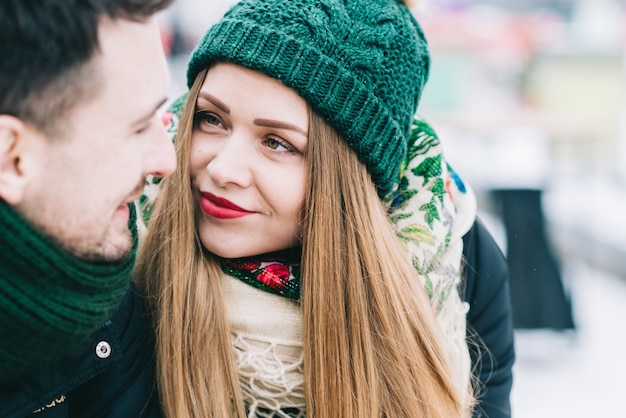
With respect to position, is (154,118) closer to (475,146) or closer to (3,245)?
(3,245)

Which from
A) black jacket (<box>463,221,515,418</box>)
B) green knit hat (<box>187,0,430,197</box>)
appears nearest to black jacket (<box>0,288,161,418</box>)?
green knit hat (<box>187,0,430,197</box>)

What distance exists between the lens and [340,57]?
5.49 ft

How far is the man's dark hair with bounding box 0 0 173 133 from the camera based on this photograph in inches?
43.1

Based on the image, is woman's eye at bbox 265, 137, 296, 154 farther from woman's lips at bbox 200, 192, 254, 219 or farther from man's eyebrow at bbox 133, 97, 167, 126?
man's eyebrow at bbox 133, 97, 167, 126

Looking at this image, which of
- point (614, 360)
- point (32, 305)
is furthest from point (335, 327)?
point (614, 360)

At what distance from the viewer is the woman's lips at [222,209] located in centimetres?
169

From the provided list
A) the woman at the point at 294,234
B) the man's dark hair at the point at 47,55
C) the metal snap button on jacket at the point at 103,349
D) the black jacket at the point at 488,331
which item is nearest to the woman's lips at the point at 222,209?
the woman at the point at 294,234

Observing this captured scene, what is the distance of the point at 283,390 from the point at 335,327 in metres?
0.19

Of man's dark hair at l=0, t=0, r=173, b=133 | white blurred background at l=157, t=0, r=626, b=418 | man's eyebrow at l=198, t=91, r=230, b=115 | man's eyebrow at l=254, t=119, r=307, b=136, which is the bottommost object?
white blurred background at l=157, t=0, r=626, b=418

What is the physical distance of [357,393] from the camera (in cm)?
169

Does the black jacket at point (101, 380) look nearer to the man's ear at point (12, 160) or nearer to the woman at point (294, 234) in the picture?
the woman at point (294, 234)

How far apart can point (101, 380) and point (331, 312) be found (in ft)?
1.73

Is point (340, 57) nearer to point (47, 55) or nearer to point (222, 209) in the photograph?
point (222, 209)

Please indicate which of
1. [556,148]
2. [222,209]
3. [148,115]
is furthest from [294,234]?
[556,148]
